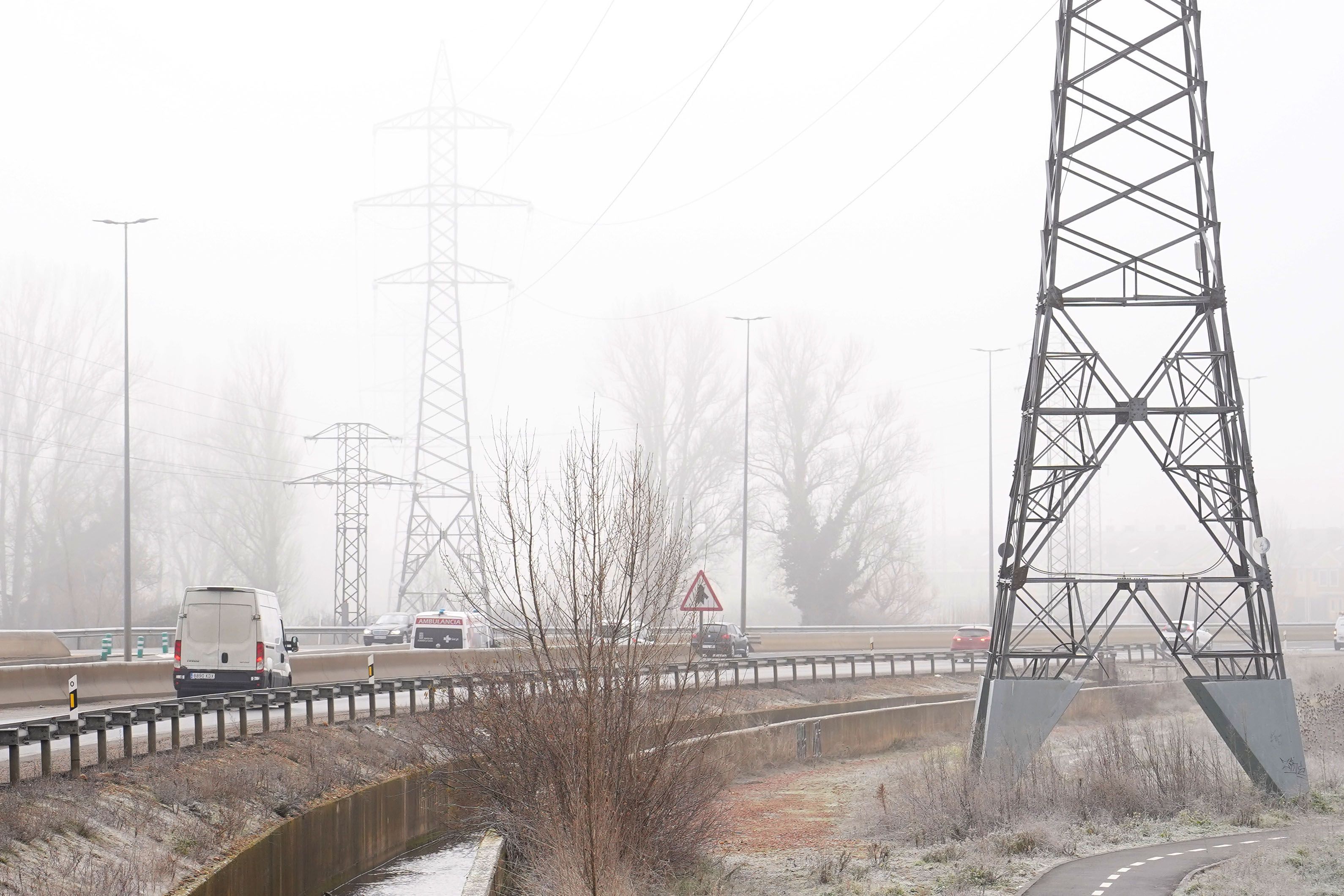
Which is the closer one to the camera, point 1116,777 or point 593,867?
point 593,867

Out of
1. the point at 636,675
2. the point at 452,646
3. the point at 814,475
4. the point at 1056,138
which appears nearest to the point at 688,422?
the point at 814,475

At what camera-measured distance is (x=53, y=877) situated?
12766mm

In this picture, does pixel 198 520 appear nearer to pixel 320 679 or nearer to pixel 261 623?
pixel 320 679

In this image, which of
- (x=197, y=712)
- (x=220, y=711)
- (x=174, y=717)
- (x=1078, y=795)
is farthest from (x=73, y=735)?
(x=1078, y=795)

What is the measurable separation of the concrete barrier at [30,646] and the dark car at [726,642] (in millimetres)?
20307

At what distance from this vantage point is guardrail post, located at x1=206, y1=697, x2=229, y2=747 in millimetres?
21062

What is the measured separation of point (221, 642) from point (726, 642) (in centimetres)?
2618

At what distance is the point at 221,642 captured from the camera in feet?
94.6

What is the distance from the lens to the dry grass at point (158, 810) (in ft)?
43.1

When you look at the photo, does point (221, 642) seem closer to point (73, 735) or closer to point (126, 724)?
point (126, 724)

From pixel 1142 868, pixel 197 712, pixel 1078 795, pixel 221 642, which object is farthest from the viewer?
pixel 221 642

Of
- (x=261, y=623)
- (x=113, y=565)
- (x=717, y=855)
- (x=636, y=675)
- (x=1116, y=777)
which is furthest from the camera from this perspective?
(x=113, y=565)

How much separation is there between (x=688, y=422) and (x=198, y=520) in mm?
29560

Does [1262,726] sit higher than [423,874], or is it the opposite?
[1262,726]
